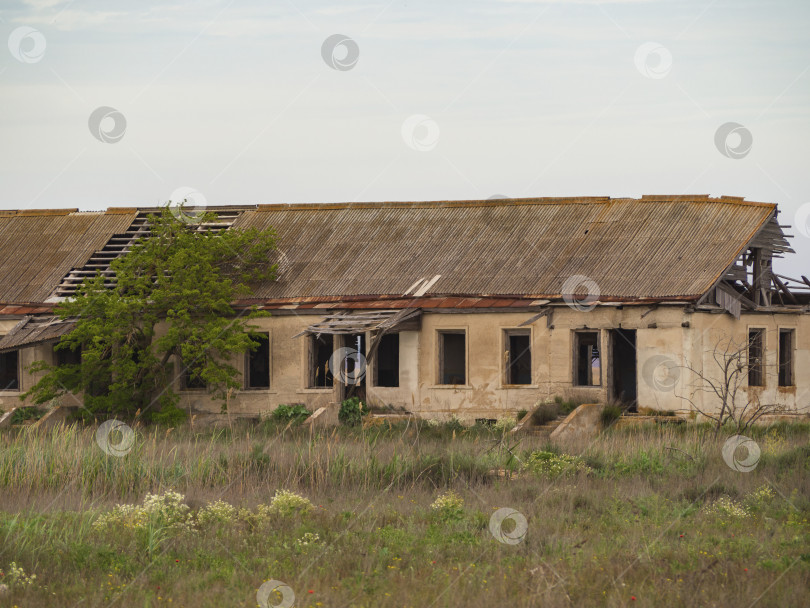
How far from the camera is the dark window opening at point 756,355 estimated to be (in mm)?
23281

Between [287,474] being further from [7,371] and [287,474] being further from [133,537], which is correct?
[7,371]

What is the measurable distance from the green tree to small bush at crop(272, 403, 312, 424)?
1113mm

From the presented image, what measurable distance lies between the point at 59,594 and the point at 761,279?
1863cm

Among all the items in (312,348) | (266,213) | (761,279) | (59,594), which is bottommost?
(59,594)

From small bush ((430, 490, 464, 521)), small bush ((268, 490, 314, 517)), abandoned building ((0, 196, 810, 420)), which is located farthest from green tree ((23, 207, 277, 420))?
small bush ((430, 490, 464, 521))

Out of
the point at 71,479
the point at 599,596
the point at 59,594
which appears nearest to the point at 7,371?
the point at 71,479

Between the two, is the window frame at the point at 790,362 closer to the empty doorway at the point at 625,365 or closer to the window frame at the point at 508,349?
the empty doorway at the point at 625,365

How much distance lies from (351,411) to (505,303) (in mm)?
4016

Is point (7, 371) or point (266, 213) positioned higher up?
point (266, 213)

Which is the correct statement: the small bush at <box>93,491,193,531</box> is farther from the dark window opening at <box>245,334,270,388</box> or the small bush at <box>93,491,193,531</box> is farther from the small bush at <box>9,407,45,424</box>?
the dark window opening at <box>245,334,270,388</box>

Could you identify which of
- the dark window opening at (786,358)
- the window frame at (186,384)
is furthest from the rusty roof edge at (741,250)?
the window frame at (186,384)

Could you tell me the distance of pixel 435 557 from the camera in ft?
33.7

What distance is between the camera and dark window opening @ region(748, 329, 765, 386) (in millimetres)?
23281

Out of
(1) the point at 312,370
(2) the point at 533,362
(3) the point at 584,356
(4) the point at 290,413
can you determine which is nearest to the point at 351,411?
(4) the point at 290,413
